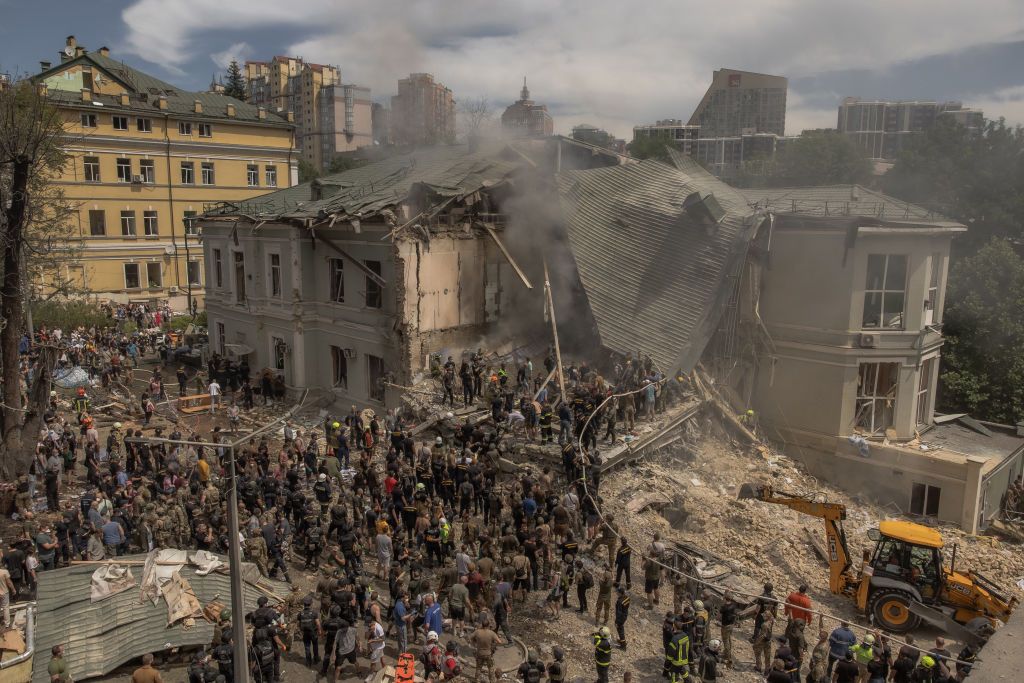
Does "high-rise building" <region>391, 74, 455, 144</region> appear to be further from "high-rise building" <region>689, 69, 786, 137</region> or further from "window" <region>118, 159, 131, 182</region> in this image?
"high-rise building" <region>689, 69, 786, 137</region>

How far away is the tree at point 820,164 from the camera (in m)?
47.2

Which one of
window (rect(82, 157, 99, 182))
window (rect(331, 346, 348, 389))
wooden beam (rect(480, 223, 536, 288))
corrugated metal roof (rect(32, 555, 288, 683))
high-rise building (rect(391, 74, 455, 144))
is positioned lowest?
corrugated metal roof (rect(32, 555, 288, 683))

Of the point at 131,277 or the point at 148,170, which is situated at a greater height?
the point at 148,170

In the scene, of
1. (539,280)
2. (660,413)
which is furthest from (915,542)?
(539,280)

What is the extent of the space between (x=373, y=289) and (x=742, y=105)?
79467 millimetres

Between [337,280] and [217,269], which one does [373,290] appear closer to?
[337,280]

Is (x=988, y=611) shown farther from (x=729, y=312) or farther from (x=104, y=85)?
(x=104, y=85)

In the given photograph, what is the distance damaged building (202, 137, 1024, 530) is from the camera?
2262cm

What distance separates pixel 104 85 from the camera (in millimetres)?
45906

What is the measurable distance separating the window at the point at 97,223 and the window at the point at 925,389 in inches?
1803

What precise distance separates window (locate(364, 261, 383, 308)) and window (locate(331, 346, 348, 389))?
328cm

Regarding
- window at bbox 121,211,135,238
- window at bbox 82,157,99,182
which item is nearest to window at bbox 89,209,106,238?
window at bbox 121,211,135,238

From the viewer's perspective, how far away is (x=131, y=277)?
4828 cm

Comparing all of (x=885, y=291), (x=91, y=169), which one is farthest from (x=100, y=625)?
(x=91, y=169)
